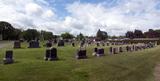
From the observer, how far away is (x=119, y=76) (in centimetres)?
1811

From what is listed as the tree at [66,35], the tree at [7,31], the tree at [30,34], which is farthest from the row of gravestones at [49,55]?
the tree at [66,35]

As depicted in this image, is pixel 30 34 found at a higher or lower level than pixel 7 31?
lower

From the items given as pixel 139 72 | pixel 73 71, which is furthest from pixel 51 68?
pixel 139 72

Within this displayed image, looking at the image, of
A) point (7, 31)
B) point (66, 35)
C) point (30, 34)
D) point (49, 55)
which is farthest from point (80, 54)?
point (66, 35)

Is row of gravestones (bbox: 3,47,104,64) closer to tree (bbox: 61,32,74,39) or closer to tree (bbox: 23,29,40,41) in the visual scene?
tree (bbox: 23,29,40,41)

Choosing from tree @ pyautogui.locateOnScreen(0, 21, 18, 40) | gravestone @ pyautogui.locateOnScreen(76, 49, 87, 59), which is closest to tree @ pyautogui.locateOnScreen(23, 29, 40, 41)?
tree @ pyautogui.locateOnScreen(0, 21, 18, 40)

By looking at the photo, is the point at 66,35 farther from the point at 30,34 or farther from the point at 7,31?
the point at 7,31

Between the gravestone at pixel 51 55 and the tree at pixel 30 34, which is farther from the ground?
the tree at pixel 30 34

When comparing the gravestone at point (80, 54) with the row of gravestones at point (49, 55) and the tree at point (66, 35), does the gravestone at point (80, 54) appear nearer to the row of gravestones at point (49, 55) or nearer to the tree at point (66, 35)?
the row of gravestones at point (49, 55)

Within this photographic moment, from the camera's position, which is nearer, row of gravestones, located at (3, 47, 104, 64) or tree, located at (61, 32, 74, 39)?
row of gravestones, located at (3, 47, 104, 64)

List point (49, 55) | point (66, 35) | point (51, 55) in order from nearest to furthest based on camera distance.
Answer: point (51, 55)
point (49, 55)
point (66, 35)

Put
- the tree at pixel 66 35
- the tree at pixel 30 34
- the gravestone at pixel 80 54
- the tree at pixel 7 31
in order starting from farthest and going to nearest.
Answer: the tree at pixel 66 35, the tree at pixel 30 34, the tree at pixel 7 31, the gravestone at pixel 80 54

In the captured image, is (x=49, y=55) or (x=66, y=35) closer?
(x=49, y=55)

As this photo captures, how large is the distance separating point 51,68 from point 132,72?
19.6 feet
